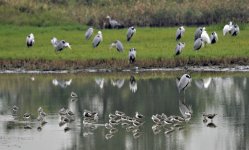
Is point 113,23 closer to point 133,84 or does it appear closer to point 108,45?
point 108,45

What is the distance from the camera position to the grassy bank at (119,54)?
2997 cm

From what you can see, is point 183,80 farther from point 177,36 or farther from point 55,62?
point 177,36

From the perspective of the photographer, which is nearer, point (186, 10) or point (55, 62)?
point (55, 62)

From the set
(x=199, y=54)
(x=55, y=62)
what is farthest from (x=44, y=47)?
(x=199, y=54)

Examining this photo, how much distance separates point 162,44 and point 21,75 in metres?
6.73

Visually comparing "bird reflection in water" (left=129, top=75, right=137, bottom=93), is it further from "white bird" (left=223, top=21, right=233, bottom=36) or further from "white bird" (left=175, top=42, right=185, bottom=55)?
"white bird" (left=223, top=21, right=233, bottom=36)

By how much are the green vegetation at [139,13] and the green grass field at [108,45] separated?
1711mm

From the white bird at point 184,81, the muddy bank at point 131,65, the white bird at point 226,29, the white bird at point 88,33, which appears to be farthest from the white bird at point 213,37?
the white bird at point 184,81

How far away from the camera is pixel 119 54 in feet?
103

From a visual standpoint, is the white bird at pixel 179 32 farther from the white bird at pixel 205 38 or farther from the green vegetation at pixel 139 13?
the green vegetation at pixel 139 13

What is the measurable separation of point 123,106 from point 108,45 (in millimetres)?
12822

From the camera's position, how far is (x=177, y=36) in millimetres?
34281

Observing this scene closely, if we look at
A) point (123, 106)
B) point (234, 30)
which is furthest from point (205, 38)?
point (123, 106)

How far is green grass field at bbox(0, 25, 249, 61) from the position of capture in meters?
30.8
